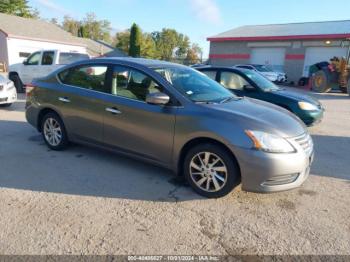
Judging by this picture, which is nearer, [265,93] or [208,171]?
[208,171]

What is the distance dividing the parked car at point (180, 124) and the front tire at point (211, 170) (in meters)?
0.01

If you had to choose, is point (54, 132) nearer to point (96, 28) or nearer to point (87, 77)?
point (87, 77)

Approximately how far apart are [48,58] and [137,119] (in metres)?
8.92

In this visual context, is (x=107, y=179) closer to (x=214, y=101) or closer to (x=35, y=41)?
(x=214, y=101)

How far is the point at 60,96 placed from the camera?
512cm

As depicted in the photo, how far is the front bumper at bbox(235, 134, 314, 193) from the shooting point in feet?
11.2

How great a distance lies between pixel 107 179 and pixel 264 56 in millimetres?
27682

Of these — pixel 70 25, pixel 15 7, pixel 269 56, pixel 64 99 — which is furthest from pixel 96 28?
pixel 64 99

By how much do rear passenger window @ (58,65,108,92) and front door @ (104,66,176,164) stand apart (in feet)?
0.75

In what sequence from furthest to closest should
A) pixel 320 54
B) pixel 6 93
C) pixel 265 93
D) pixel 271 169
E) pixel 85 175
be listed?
pixel 320 54, pixel 6 93, pixel 265 93, pixel 85 175, pixel 271 169

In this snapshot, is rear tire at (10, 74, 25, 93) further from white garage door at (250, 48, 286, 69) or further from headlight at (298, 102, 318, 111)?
white garage door at (250, 48, 286, 69)

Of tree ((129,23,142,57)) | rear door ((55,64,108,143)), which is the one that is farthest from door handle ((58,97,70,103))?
tree ((129,23,142,57))

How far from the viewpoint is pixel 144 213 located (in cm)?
345

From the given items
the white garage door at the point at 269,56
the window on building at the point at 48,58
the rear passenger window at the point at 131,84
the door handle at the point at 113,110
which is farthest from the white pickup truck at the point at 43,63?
the white garage door at the point at 269,56
